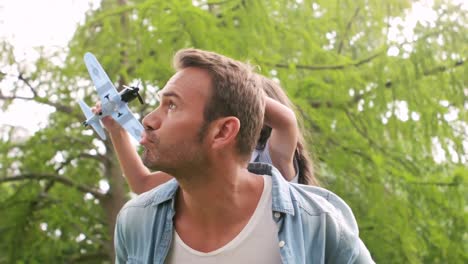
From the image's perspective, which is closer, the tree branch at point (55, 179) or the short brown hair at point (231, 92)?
the short brown hair at point (231, 92)

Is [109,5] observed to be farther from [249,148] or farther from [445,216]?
[249,148]

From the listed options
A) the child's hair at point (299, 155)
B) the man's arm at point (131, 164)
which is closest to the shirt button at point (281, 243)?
the child's hair at point (299, 155)

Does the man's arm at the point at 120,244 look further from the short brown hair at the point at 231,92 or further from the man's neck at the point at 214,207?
the short brown hair at the point at 231,92

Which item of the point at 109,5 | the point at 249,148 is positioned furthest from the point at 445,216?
the point at 249,148

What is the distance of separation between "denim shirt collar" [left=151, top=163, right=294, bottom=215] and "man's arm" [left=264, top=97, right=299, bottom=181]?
0.27m

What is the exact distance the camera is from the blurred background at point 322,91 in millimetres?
4906

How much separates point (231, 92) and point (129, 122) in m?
0.52

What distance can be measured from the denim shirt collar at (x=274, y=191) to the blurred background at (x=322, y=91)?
246 centimetres

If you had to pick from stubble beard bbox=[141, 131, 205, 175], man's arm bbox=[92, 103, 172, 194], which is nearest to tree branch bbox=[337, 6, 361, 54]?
man's arm bbox=[92, 103, 172, 194]

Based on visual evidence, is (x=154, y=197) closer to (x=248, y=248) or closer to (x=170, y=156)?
(x=170, y=156)

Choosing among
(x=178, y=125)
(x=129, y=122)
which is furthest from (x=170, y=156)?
(x=129, y=122)

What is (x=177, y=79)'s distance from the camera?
2051 millimetres

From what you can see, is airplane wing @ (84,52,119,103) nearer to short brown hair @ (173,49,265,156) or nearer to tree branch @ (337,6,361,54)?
short brown hair @ (173,49,265,156)

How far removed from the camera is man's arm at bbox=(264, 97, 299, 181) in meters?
2.42
